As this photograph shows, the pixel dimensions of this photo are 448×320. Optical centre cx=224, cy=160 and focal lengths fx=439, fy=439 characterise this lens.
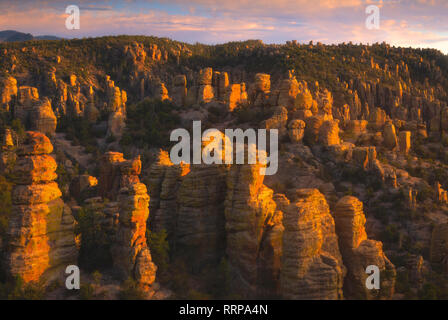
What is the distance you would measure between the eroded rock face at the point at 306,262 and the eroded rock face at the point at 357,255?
5.87ft

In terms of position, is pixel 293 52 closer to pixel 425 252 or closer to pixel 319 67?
pixel 319 67

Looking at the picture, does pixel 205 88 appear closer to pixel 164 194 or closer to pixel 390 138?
pixel 390 138

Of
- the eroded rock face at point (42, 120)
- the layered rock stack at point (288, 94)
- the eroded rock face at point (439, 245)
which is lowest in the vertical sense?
the eroded rock face at point (439, 245)

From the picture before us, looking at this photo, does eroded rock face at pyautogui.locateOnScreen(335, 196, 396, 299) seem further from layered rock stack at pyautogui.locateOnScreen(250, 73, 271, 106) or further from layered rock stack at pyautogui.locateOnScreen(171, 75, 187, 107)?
layered rock stack at pyautogui.locateOnScreen(171, 75, 187, 107)

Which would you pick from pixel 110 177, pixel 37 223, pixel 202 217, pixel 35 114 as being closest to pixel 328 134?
pixel 110 177

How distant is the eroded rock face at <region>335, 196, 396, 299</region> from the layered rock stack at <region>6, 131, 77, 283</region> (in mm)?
10441

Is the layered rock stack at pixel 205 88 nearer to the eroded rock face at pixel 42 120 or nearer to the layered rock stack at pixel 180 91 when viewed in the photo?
the layered rock stack at pixel 180 91

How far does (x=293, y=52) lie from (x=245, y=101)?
2228 inches

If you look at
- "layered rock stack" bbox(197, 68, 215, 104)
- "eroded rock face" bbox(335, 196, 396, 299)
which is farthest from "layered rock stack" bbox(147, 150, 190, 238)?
"layered rock stack" bbox(197, 68, 215, 104)

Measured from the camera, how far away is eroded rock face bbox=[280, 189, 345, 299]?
14.3 metres

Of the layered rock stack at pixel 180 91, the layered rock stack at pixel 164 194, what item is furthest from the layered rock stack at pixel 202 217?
the layered rock stack at pixel 180 91

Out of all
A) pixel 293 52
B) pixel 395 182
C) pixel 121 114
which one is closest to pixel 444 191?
pixel 395 182

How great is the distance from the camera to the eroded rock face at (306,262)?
47.0 feet

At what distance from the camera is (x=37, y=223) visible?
50.9 feet
